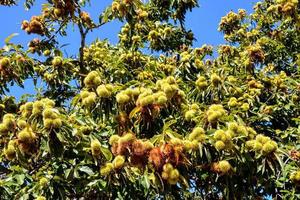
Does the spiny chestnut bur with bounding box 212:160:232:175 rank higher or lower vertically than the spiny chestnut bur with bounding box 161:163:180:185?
higher

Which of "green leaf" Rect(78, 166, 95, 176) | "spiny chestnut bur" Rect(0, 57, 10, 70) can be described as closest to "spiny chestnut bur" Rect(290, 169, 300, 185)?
"green leaf" Rect(78, 166, 95, 176)

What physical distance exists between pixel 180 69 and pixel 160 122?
2.07m

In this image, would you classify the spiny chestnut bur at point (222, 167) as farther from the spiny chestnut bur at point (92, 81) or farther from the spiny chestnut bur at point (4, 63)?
the spiny chestnut bur at point (4, 63)

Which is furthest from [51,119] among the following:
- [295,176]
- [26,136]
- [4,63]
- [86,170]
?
[295,176]

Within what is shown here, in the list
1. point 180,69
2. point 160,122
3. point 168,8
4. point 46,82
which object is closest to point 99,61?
point 46,82

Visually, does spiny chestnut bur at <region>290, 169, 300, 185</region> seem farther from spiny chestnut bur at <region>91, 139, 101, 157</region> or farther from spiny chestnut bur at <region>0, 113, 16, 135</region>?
spiny chestnut bur at <region>0, 113, 16, 135</region>

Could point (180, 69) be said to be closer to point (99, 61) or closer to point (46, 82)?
point (99, 61)

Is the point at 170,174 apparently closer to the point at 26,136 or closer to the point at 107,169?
the point at 107,169

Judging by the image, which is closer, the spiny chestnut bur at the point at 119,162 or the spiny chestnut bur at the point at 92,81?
the spiny chestnut bur at the point at 119,162

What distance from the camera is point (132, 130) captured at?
12.2ft

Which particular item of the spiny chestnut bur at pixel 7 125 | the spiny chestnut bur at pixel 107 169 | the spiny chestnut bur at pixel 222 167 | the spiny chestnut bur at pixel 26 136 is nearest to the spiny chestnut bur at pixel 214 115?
the spiny chestnut bur at pixel 222 167

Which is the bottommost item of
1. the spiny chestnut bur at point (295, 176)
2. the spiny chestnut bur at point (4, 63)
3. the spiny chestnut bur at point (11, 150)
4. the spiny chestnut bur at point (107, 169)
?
the spiny chestnut bur at point (295, 176)

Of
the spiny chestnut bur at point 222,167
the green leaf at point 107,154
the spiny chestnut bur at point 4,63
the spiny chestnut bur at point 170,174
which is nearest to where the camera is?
the spiny chestnut bur at point 170,174

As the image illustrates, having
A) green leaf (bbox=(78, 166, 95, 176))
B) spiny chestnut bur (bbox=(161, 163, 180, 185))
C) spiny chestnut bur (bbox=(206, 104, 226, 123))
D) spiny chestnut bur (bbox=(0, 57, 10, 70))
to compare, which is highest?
spiny chestnut bur (bbox=(0, 57, 10, 70))
